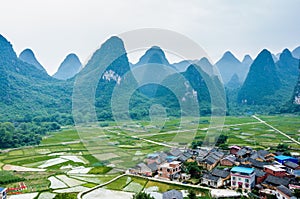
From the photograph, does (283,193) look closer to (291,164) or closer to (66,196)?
(291,164)

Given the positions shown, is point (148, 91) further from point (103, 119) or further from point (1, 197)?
point (1, 197)

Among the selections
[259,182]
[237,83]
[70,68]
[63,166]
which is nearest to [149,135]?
[63,166]

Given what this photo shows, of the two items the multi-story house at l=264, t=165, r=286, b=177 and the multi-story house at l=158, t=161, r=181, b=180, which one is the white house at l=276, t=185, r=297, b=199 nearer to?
the multi-story house at l=264, t=165, r=286, b=177

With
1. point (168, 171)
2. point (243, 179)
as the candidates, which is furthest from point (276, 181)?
point (168, 171)

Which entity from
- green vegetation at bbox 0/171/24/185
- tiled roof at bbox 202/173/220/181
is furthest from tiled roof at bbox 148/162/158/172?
green vegetation at bbox 0/171/24/185

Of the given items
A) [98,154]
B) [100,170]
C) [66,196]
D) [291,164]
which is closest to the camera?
[66,196]

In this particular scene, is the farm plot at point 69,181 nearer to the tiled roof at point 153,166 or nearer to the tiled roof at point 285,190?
the tiled roof at point 153,166
